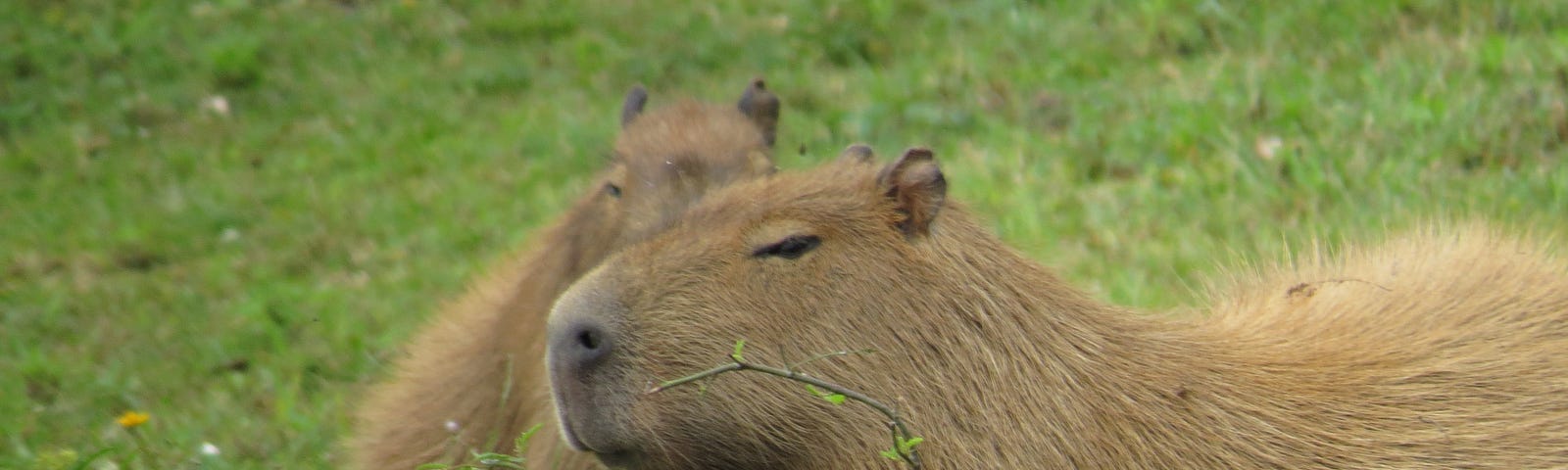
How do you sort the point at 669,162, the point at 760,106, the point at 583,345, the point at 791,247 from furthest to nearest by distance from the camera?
the point at 760,106, the point at 669,162, the point at 791,247, the point at 583,345

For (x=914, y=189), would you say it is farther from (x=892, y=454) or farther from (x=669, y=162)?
(x=669, y=162)

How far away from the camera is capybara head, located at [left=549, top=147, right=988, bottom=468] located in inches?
78.7

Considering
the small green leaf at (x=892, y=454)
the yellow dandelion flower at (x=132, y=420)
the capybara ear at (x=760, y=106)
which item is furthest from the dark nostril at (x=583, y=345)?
the yellow dandelion flower at (x=132, y=420)

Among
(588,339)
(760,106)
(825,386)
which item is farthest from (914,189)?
(760,106)

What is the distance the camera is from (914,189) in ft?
7.08

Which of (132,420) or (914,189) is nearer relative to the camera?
(914,189)

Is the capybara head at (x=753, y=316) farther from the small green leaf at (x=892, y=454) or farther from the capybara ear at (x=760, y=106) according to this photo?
the capybara ear at (x=760, y=106)

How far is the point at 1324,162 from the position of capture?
463cm

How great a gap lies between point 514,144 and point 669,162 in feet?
9.34

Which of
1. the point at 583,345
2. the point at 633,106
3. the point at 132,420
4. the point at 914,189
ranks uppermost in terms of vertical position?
the point at 914,189

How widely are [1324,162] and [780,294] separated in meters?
3.00

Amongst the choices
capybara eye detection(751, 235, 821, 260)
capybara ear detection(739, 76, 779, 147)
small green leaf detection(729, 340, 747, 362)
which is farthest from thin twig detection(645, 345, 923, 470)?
capybara ear detection(739, 76, 779, 147)

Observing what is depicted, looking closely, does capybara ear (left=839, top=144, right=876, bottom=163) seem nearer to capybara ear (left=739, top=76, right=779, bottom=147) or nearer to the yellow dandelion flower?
capybara ear (left=739, top=76, right=779, bottom=147)

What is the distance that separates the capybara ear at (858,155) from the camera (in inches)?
91.9
